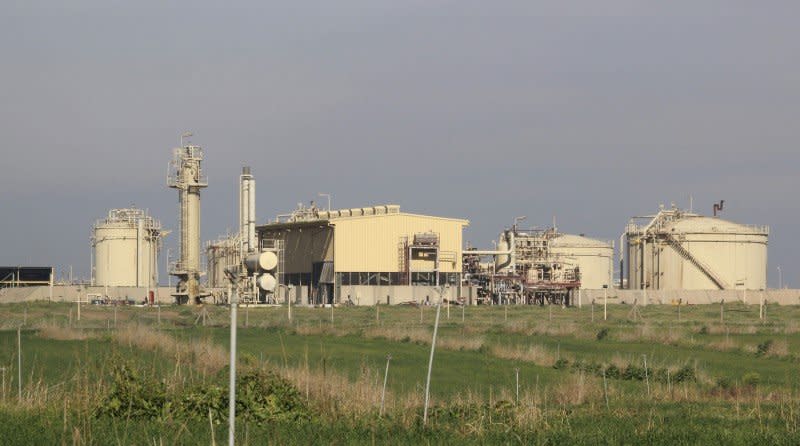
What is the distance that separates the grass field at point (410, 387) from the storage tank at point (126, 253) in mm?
52373

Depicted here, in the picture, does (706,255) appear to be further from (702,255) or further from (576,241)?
(576,241)

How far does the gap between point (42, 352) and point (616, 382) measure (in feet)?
52.2

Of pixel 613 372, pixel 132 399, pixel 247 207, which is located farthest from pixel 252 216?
pixel 132 399

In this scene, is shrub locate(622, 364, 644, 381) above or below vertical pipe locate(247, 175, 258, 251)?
below

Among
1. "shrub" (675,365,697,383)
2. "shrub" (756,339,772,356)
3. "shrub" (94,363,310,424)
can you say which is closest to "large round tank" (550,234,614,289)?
"shrub" (756,339,772,356)

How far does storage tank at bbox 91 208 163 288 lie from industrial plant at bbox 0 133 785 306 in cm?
8

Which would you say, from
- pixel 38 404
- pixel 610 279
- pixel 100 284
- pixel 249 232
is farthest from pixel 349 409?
pixel 610 279

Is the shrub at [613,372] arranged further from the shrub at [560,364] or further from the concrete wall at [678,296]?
the concrete wall at [678,296]

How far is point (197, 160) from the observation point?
8544cm

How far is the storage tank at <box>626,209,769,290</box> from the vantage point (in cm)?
10175

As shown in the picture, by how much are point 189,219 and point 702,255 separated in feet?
138

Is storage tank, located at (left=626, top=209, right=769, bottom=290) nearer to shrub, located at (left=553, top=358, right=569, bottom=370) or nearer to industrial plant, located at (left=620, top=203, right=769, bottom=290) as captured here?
industrial plant, located at (left=620, top=203, right=769, bottom=290)

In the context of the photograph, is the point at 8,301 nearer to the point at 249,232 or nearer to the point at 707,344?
the point at 249,232

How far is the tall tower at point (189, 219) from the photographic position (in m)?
84.6
